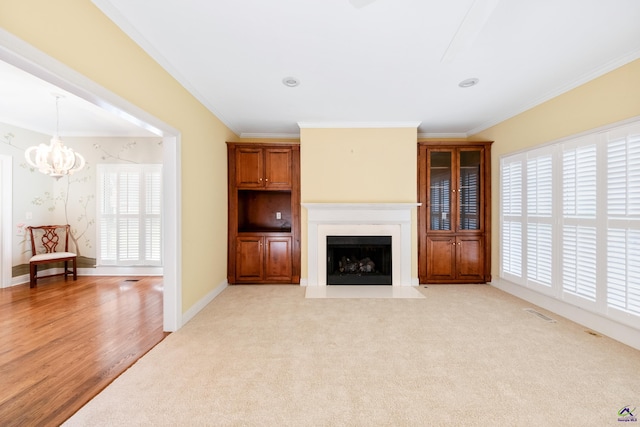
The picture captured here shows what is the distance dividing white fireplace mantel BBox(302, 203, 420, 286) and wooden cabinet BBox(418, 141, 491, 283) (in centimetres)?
31

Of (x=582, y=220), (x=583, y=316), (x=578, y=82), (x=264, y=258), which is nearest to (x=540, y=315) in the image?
(x=583, y=316)

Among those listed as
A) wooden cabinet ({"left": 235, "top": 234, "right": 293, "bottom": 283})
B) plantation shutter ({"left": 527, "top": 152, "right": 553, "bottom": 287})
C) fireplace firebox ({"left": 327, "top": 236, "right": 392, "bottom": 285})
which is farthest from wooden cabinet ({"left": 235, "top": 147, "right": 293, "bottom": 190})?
plantation shutter ({"left": 527, "top": 152, "right": 553, "bottom": 287})

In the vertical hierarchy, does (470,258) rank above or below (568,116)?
below

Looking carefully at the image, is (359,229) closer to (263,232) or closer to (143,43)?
(263,232)

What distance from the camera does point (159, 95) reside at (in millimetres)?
2422

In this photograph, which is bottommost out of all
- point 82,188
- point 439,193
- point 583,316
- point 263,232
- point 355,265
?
point 583,316

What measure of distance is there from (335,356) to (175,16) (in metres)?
2.92

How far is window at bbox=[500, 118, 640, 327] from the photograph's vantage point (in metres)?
2.33

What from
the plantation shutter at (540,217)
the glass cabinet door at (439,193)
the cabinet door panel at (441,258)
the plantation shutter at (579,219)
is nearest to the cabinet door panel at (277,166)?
the glass cabinet door at (439,193)

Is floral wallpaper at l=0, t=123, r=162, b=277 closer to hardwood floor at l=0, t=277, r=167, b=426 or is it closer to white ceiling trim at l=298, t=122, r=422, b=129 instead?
hardwood floor at l=0, t=277, r=167, b=426

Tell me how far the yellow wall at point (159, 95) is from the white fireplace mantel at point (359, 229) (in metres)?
1.45

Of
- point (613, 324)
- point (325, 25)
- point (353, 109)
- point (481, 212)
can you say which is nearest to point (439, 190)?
point (481, 212)

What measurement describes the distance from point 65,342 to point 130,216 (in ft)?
9.65

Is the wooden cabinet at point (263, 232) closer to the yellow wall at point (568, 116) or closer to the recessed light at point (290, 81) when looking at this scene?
the recessed light at point (290, 81)
